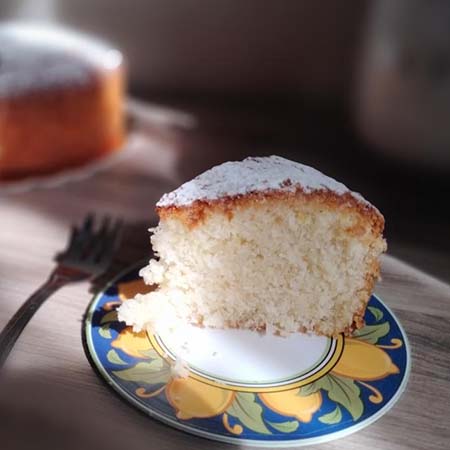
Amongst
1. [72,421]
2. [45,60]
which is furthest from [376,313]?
[45,60]

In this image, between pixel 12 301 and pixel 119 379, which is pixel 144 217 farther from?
pixel 119 379

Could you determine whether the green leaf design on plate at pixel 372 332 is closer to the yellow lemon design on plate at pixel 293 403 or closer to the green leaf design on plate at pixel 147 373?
the yellow lemon design on plate at pixel 293 403

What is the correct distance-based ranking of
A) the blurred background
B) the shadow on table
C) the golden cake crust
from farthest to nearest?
the blurred background → the golden cake crust → the shadow on table

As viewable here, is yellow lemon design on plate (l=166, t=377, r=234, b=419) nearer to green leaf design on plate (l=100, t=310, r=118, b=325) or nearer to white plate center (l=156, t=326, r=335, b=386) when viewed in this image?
white plate center (l=156, t=326, r=335, b=386)

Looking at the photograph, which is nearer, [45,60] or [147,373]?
[147,373]

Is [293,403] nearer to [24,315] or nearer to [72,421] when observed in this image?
→ [72,421]

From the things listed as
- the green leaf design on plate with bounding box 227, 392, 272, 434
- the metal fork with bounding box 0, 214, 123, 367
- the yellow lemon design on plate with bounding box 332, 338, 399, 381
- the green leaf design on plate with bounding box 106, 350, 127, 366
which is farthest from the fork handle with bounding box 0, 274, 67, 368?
the yellow lemon design on plate with bounding box 332, 338, 399, 381
